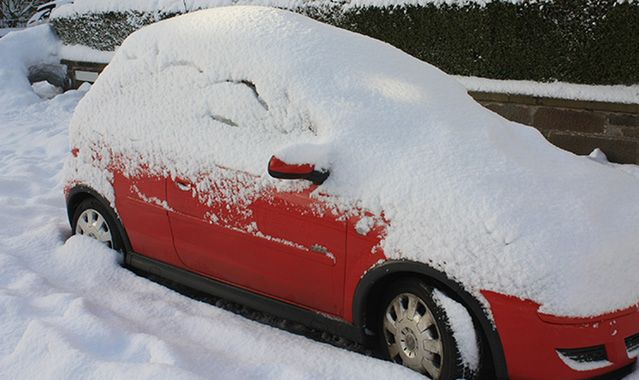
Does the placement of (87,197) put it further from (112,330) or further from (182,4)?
(182,4)

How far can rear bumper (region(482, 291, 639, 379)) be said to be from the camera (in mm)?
2760

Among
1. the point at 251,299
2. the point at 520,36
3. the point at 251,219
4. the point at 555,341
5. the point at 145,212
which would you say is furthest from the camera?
the point at 520,36

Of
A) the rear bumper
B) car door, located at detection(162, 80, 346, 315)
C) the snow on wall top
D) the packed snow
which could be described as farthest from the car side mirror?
the packed snow

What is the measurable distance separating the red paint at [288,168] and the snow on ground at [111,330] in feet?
2.86

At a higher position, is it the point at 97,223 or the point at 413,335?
the point at 413,335

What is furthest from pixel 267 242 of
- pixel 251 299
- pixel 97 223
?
pixel 97 223

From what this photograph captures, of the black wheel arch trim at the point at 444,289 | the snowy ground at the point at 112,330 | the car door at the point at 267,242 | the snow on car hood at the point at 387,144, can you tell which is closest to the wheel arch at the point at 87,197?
the snowy ground at the point at 112,330

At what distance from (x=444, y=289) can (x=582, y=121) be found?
396 cm

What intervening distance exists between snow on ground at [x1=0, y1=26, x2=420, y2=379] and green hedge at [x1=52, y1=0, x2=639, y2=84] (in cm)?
412

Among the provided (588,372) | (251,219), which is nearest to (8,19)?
(251,219)

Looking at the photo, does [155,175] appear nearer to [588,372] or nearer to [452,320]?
[452,320]

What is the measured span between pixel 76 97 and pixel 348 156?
336 inches

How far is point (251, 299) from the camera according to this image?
3.72 m

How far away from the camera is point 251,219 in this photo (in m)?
3.59
